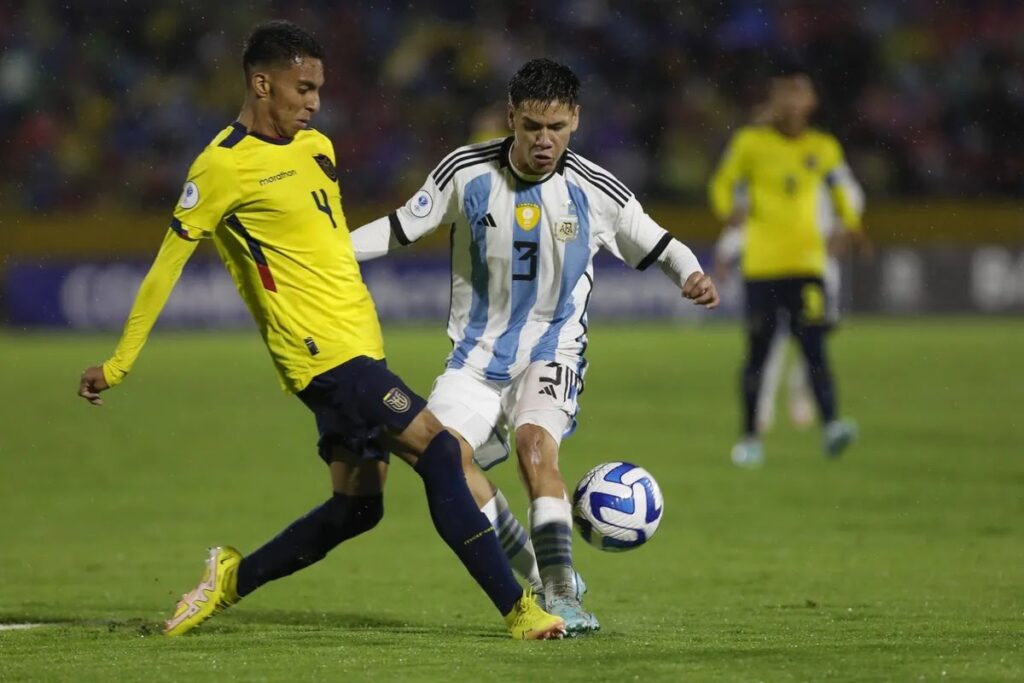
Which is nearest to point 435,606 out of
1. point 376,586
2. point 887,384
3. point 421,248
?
point 376,586

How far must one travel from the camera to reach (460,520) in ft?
17.9

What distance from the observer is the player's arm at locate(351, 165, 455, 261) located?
602 centimetres

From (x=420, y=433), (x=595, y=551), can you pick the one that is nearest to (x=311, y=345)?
(x=420, y=433)

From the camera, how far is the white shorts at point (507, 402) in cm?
593

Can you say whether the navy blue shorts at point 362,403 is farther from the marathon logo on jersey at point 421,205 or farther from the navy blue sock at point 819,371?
the navy blue sock at point 819,371

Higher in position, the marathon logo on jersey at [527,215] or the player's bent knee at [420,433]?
the marathon logo on jersey at [527,215]

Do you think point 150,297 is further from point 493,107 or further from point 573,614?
point 493,107

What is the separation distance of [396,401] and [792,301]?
6801mm

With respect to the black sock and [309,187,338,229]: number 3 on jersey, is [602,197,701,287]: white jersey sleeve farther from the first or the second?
the black sock

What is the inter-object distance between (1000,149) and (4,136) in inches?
525

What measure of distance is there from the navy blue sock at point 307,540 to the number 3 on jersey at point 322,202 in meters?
0.95

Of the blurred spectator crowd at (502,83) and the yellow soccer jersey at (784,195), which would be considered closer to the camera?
the yellow soccer jersey at (784,195)

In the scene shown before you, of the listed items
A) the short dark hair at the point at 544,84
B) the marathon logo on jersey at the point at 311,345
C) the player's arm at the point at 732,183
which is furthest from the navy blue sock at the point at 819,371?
the marathon logo on jersey at the point at 311,345

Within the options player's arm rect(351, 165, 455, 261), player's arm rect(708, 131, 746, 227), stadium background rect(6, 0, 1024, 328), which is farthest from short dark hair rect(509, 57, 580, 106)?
stadium background rect(6, 0, 1024, 328)
